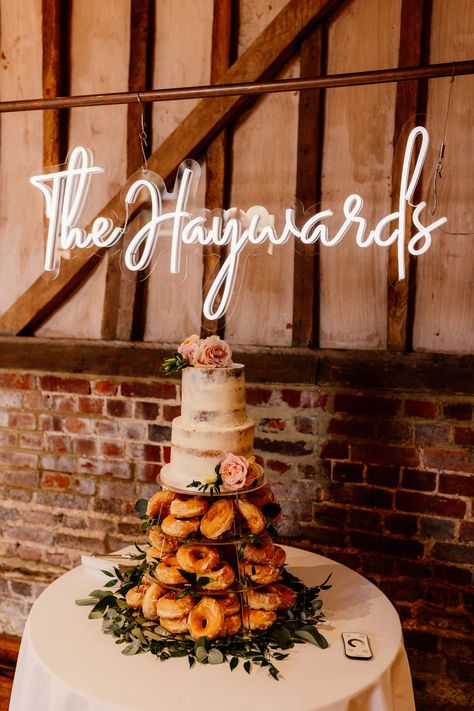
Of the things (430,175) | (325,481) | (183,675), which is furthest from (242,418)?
(430,175)

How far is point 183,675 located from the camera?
4.91 ft

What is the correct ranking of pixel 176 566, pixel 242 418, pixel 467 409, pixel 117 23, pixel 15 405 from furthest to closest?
1. pixel 15 405
2. pixel 117 23
3. pixel 467 409
4. pixel 242 418
5. pixel 176 566

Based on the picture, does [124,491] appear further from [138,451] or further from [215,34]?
[215,34]

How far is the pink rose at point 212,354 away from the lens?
178 cm

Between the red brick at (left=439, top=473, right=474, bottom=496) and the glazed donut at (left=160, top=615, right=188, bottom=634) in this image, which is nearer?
the glazed donut at (left=160, top=615, right=188, bottom=634)

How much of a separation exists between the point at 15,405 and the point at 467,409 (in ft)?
7.04

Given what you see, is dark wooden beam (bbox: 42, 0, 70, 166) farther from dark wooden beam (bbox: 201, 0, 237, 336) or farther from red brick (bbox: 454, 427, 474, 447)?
red brick (bbox: 454, 427, 474, 447)

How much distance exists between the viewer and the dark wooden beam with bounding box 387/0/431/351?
238 cm

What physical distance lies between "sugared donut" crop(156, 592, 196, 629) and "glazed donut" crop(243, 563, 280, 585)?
176 mm

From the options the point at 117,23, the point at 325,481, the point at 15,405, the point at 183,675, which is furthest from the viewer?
the point at 15,405

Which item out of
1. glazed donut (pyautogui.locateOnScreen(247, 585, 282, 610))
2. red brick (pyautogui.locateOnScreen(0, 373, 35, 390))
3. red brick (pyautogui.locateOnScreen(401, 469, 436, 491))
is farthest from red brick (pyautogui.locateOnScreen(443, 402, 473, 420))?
red brick (pyautogui.locateOnScreen(0, 373, 35, 390))

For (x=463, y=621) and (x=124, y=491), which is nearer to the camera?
(x=463, y=621)

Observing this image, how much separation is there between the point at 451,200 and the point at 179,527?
1.67m

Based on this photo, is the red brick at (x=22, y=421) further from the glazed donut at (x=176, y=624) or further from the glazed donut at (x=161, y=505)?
the glazed donut at (x=176, y=624)
